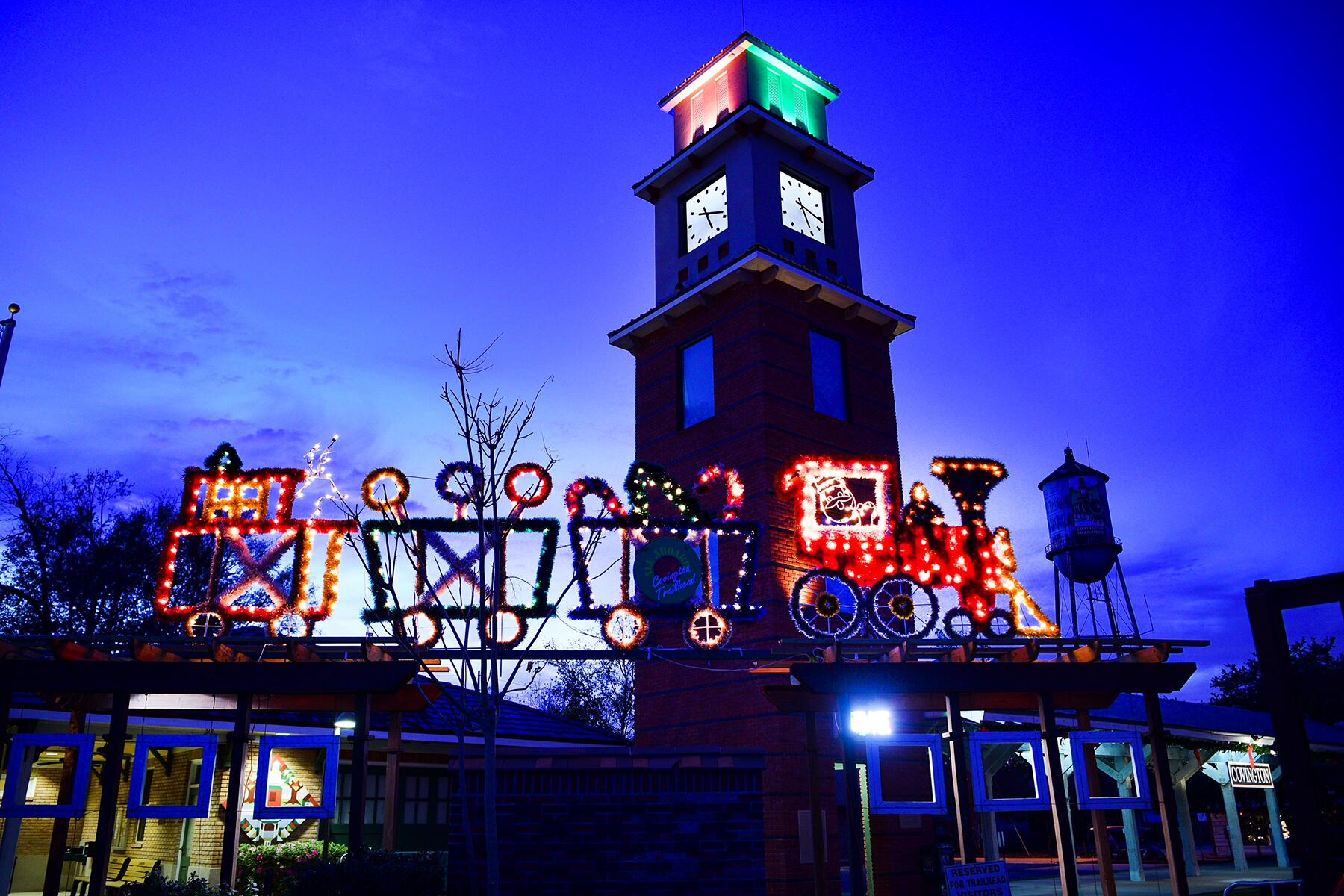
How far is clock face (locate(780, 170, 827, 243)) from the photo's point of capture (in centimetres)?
2964

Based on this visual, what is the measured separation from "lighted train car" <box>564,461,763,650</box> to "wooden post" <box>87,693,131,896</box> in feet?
25.0

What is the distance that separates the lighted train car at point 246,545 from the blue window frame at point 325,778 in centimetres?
327

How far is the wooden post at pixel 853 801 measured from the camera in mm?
13812

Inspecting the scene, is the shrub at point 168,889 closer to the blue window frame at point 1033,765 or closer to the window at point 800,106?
the blue window frame at point 1033,765

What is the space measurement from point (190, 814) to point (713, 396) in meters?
17.0

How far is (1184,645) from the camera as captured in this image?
53.7 ft

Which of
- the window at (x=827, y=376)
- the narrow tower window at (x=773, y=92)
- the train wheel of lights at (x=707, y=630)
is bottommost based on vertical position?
the train wheel of lights at (x=707, y=630)

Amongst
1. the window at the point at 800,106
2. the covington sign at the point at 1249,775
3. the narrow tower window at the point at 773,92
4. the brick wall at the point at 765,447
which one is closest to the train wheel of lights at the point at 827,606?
the brick wall at the point at 765,447

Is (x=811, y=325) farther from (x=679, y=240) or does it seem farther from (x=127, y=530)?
(x=127, y=530)

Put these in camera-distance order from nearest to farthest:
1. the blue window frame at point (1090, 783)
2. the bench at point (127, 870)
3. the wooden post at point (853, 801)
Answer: the wooden post at point (853, 801) < the blue window frame at point (1090, 783) < the bench at point (127, 870)

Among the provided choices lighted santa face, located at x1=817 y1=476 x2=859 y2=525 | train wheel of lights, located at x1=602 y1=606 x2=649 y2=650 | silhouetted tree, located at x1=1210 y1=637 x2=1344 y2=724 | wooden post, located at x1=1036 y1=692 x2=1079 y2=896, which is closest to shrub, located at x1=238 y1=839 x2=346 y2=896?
train wheel of lights, located at x1=602 y1=606 x2=649 y2=650

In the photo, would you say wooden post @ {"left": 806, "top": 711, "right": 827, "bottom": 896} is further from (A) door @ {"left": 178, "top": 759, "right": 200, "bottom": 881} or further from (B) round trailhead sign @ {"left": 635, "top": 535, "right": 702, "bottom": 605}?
(A) door @ {"left": 178, "top": 759, "right": 200, "bottom": 881}

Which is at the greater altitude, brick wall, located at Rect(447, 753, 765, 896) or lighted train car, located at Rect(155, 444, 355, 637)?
lighted train car, located at Rect(155, 444, 355, 637)

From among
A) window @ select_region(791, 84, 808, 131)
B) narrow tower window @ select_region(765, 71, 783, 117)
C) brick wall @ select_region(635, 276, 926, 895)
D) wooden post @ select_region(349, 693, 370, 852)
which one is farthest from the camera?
window @ select_region(791, 84, 808, 131)
